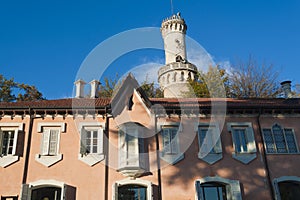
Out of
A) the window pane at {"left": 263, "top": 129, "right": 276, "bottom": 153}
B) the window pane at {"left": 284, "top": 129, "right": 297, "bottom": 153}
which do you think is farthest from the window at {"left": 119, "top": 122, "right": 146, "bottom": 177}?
the window pane at {"left": 284, "top": 129, "right": 297, "bottom": 153}

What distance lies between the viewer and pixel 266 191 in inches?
624

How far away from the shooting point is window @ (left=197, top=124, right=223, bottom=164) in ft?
53.8

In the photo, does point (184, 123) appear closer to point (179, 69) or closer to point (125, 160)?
point (125, 160)

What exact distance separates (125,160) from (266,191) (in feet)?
25.7

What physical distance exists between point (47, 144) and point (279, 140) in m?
13.4

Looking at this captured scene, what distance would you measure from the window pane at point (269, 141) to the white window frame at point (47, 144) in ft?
38.6

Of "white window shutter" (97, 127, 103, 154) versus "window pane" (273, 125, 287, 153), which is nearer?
"white window shutter" (97, 127, 103, 154)

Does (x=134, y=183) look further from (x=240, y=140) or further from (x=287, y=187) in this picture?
(x=287, y=187)

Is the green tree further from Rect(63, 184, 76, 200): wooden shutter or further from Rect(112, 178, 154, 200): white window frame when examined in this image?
Rect(63, 184, 76, 200): wooden shutter

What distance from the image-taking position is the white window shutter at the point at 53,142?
16050 mm

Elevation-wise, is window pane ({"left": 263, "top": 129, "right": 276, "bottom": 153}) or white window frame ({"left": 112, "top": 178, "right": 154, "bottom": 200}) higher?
window pane ({"left": 263, "top": 129, "right": 276, "bottom": 153})

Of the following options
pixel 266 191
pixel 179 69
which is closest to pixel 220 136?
pixel 266 191

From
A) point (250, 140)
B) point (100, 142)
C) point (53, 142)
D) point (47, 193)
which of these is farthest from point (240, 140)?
point (47, 193)

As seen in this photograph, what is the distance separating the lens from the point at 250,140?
56.0ft
